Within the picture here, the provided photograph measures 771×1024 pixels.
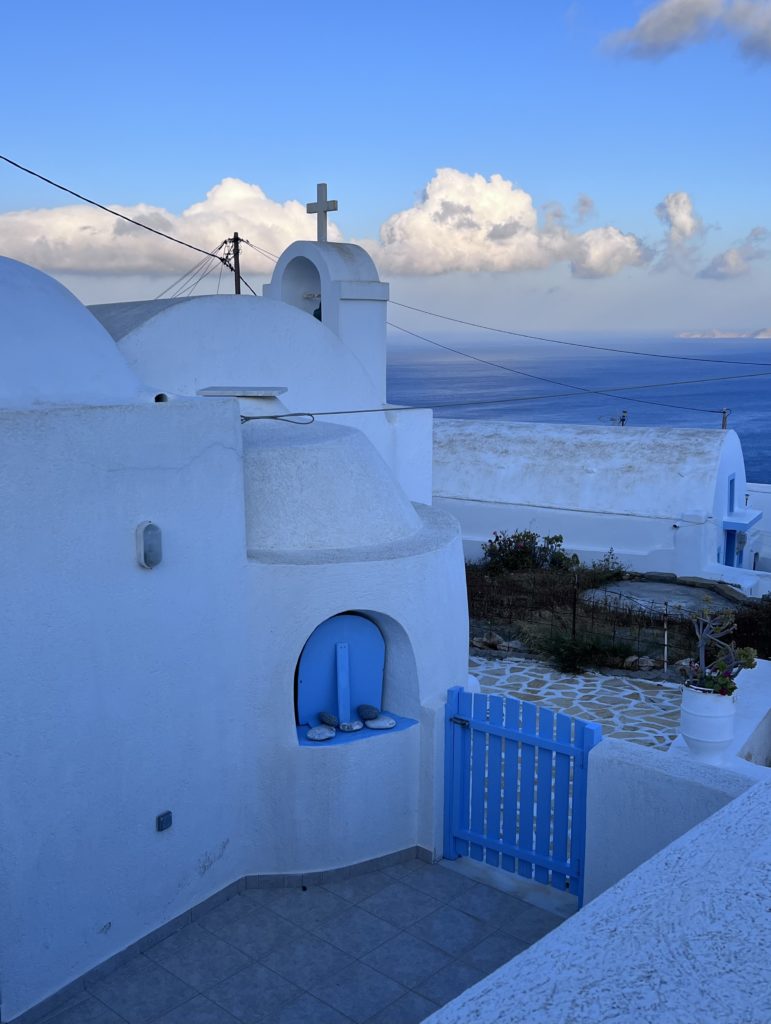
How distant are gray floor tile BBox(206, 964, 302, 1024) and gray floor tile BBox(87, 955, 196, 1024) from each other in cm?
23

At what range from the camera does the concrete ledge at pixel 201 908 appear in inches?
258

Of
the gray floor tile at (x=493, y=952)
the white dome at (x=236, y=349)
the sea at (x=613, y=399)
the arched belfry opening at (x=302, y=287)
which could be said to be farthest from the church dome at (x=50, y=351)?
the sea at (x=613, y=399)

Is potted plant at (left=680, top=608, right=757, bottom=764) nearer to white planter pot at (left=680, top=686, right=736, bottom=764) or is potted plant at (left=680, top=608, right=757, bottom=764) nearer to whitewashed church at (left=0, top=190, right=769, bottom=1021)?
white planter pot at (left=680, top=686, right=736, bottom=764)

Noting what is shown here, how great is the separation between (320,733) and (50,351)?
371cm

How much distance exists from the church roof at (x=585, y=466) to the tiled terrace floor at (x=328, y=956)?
1485cm

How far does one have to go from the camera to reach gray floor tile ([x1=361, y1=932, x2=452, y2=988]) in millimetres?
6938

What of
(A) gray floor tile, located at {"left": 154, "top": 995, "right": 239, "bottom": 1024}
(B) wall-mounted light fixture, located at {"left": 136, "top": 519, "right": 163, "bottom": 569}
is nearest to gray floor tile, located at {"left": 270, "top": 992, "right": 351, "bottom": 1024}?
(A) gray floor tile, located at {"left": 154, "top": 995, "right": 239, "bottom": 1024}

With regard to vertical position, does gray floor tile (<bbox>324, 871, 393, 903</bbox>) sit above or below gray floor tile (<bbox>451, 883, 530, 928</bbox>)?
above

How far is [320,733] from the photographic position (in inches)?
320

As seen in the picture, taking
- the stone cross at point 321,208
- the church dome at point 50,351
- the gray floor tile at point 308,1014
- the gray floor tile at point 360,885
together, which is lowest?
the gray floor tile at point 308,1014

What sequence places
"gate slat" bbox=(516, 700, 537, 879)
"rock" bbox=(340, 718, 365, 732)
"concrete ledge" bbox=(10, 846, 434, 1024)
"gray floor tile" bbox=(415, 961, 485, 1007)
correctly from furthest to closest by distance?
"rock" bbox=(340, 718, 365, 732) → "gate slat" bbox=(516, 700, 537, 879) → "gray floor tile" bbox=(415, 961, 485, 1007) → "concrete ledge" bbox=(10, 846, 434, 1024)

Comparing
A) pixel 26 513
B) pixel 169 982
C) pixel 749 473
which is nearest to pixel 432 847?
pixel 169 982

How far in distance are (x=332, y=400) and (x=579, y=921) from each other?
9.39m

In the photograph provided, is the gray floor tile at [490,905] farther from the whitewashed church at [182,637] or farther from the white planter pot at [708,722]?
the white planter pot at [708,722]
